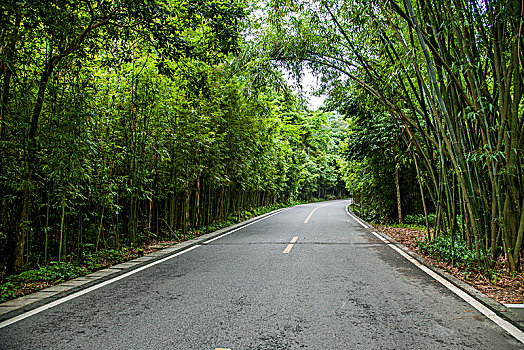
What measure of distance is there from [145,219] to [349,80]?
6.39 m

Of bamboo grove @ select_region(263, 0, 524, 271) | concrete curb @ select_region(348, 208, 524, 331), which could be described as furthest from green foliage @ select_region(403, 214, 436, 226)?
concrete curb @ select_region(348, 208, 524, 331)

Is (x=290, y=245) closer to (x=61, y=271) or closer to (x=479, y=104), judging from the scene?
(x=61, y=271)

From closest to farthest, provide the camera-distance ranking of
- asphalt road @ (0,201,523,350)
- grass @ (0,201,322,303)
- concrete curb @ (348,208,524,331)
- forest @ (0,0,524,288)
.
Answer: asphalt road @ (0,201,523,350) < concrete curb @ (348,208,524,331) < grass @ (0,201,322,303) < forest @ (0,0,524,288)

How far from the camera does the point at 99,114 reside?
5.39 m

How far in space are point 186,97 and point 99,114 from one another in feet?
6.31

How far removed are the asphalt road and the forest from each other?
1501mm

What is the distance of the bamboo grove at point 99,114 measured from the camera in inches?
175

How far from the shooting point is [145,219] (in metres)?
8.31

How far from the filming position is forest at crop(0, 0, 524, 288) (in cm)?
439

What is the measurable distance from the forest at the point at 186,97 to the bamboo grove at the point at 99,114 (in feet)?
0.11

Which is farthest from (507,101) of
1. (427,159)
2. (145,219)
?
(145,219)

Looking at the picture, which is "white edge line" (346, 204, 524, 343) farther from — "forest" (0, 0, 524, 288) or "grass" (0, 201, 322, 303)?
"grass" (0, 201, 322, 303)

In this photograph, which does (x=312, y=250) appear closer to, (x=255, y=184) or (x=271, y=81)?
(x=271, y=81)

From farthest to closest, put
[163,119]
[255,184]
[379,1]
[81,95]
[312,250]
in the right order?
[255,184], [163,119], [312,250], [379,1], [81,95]
